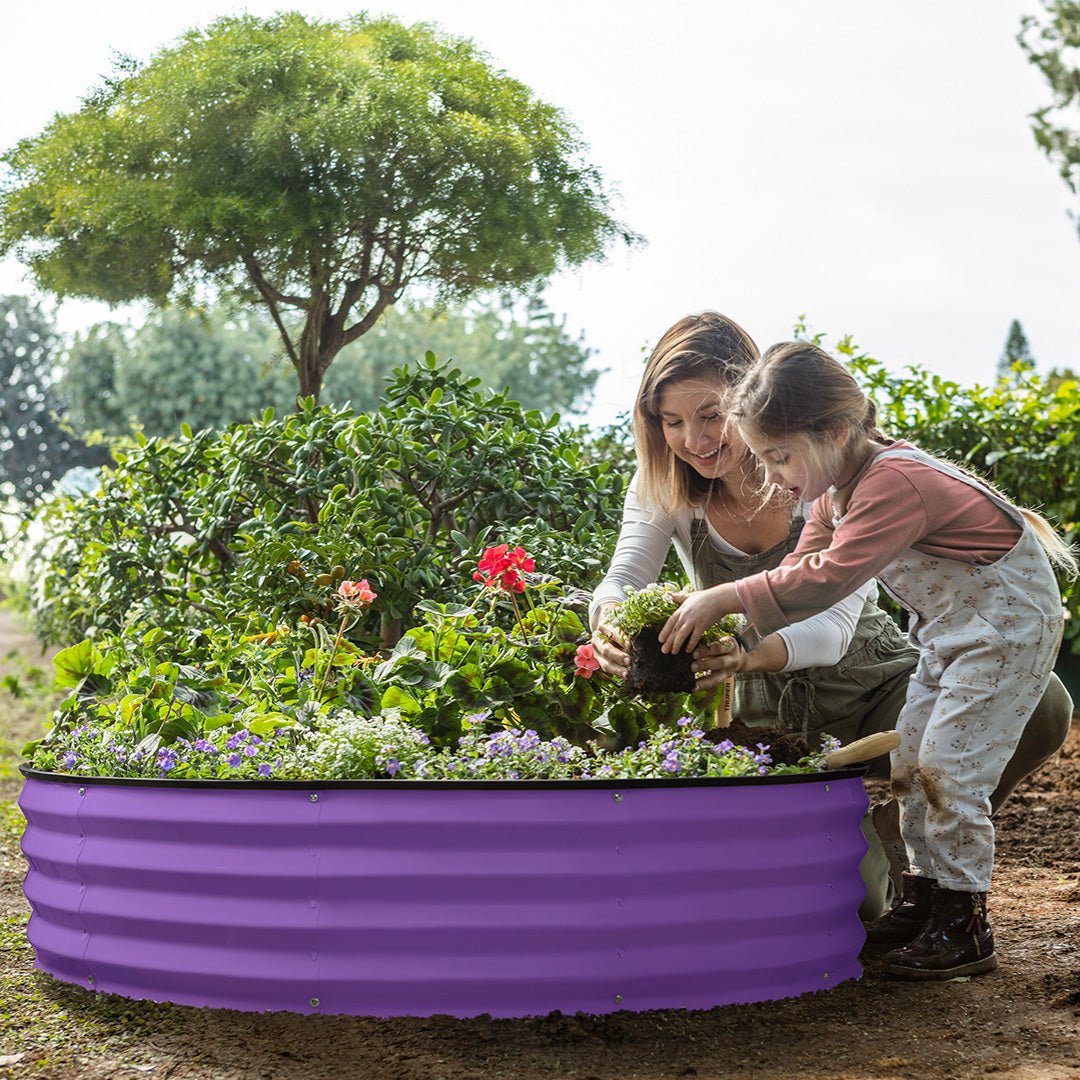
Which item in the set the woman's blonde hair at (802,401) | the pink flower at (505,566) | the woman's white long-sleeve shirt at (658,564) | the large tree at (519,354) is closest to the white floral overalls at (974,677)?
the woman's blonde hair at (802,401)

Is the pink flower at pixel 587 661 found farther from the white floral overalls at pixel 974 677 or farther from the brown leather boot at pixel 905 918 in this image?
the brown leather boot at pixel 905 918

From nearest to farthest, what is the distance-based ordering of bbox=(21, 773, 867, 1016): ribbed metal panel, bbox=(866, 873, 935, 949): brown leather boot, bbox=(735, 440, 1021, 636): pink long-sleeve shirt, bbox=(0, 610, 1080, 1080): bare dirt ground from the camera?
bbox=(0, 610, 1080, 1080): bare dirt ground < bbox=(21, 773, 867, 1016): ribbed metal panel < bbox=(735, 440, 1021, 636): pink long-sleeve shirt < bbox=(866, 873, 935, 949): brown leather boot

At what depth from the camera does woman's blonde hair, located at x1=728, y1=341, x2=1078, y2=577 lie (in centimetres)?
228

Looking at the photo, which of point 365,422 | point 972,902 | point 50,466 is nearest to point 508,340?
point 50,466

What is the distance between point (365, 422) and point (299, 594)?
60 centimetres

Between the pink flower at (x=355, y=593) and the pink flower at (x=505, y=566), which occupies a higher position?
the pink flower at (x=505, y=566)

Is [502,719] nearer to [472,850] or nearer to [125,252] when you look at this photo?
[472,850]

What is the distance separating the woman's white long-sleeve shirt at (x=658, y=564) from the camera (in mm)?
2551

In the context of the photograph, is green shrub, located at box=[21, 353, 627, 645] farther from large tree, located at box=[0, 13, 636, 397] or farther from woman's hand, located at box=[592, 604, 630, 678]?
large tree, located at box=[0, 13, 636, 397]

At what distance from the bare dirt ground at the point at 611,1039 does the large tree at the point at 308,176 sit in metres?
3.32

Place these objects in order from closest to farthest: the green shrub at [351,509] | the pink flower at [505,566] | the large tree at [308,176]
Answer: the pink flower at [505,566] → the green shrub at [351,509] → the large tree at [308,176]

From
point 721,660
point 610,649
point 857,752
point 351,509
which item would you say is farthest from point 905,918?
point 351,509

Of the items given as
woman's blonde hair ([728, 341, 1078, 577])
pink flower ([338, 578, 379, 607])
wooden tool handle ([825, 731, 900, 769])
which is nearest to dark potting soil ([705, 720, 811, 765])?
wooden tool handle ([825, 731, 900, 769])

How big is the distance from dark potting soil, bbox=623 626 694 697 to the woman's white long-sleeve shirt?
0.74 feet
